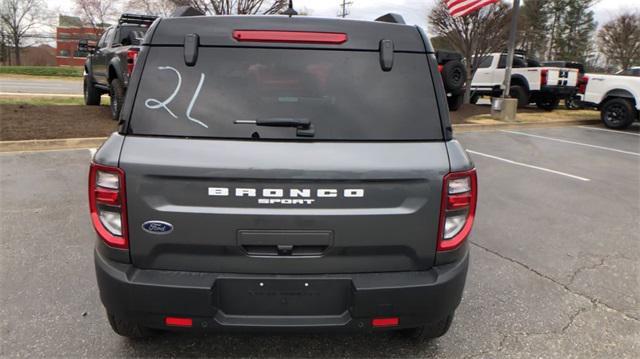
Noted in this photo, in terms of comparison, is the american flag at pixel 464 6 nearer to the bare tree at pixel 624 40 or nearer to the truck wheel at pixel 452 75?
the truck wheel at pixel 452 75

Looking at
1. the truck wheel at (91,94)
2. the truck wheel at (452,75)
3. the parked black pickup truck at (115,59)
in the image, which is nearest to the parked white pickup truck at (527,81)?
the parked black pickup truck at (115,59)

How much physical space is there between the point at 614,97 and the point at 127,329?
15489 mm

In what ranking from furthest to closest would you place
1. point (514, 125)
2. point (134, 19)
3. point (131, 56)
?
point (514, 125) → point (134, 19) → point (131, 56)

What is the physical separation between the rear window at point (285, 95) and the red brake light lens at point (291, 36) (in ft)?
0.17

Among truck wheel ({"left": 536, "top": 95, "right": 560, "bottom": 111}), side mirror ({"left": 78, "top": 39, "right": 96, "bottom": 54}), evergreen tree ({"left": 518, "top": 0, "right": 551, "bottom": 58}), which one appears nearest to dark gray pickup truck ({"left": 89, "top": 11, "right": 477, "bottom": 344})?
side mirror ({"left": 78, "top": 39, "right": 96, "bottom": 54})

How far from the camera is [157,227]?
1.99 m

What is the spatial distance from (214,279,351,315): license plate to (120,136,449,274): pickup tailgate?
60 mm

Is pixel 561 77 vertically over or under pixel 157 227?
over

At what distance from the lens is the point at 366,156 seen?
2.02 metres

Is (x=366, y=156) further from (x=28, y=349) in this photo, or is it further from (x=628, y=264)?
(x=628, y=264)

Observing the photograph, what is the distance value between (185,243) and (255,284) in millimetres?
362

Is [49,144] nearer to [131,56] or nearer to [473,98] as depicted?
[131,56]

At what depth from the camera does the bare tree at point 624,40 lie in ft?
99.5

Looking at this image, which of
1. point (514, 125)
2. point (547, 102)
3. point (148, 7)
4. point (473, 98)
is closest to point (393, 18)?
point (514, 125)
